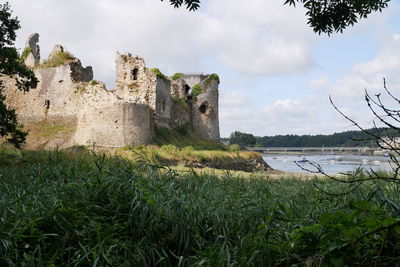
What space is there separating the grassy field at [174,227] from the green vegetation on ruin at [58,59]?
27.6m

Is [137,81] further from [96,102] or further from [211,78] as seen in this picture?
[211,78]

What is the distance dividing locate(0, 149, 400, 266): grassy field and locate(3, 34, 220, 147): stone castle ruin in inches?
877

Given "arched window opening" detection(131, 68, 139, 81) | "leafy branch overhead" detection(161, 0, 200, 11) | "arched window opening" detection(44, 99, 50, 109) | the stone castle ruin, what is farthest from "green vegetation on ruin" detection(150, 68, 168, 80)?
"leafy branch overhead" detection(161, 0, 200, 11)

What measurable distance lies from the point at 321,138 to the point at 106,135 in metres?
73.8

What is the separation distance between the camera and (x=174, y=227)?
13.4ft

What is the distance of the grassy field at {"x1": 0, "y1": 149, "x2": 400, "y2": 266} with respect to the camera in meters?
2.93

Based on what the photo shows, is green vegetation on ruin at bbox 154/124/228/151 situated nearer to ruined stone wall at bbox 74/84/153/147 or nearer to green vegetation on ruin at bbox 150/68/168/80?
ruined stone wall at bbox 74/84/153/147

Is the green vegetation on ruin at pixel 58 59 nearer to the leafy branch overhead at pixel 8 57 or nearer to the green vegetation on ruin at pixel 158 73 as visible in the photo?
the green vegetation on ruin at pixel 158 73

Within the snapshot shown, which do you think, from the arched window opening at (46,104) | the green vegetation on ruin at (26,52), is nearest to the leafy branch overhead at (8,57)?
the arched window opening at (46,104)

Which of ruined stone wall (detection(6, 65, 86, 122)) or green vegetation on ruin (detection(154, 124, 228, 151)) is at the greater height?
ruined stone wall (detection(6, 65, 86, 122))

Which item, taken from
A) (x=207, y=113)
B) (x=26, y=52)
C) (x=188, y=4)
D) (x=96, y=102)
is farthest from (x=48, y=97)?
(x=188, y=4)

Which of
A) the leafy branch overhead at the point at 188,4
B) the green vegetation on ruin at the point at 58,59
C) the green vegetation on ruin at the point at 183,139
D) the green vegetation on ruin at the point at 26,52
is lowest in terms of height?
the green vegetation on ruin at the point at 183,139

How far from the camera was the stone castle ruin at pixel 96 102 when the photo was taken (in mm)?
27469

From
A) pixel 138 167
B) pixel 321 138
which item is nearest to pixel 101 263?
pixel 138 167
